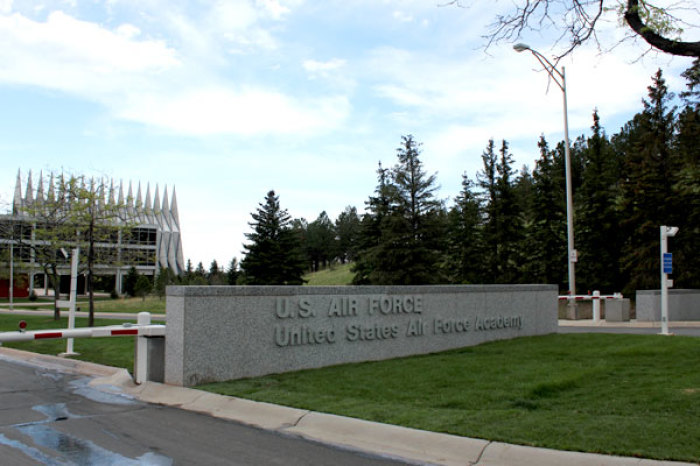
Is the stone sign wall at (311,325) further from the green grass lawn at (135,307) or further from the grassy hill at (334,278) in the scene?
the grassy hill at (334,278)

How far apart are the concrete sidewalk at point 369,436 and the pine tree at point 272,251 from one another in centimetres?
4498

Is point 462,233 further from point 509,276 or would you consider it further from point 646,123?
point 646,123

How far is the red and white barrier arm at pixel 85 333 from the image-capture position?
851cm

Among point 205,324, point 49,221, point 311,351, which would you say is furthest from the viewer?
point 49,221

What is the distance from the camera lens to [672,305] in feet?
78.3

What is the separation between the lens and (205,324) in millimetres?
9500

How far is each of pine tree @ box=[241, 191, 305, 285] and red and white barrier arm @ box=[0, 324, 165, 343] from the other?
4445cm

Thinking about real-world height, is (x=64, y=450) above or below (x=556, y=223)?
below

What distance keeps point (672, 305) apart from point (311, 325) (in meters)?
18.6

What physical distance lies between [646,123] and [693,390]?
125ft

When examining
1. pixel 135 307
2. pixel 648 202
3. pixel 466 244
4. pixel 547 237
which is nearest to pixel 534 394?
pixel 648 202

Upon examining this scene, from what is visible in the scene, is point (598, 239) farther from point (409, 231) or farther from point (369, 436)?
point (369, 436)

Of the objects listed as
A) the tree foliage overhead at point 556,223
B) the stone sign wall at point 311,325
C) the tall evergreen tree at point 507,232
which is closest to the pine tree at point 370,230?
the tree foliage overhead at point 556,223

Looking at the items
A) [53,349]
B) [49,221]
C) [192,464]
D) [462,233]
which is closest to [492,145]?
[462,233]
